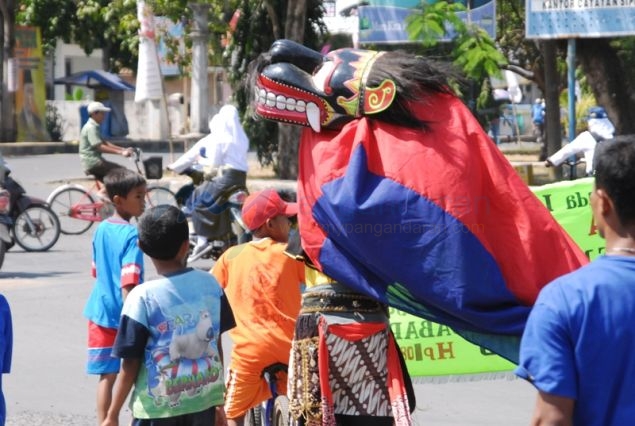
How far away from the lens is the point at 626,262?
119 inches

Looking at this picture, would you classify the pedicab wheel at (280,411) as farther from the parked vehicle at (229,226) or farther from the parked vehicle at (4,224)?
the parked vehicle at (4,224)

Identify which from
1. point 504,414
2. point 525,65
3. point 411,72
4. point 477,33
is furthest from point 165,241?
point 525,65

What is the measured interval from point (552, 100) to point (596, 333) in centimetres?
2139

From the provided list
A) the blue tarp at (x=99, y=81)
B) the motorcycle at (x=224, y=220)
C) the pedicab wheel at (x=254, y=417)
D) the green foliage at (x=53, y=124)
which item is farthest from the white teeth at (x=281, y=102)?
the blue tarp at (x=99, y=81)

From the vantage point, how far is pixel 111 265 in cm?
592

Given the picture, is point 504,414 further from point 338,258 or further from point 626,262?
point 626,262

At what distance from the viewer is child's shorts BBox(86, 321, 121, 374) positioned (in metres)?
5.97

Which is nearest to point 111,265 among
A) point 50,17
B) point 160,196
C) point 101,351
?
point 101,351

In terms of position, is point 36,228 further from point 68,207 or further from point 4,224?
point 68,207

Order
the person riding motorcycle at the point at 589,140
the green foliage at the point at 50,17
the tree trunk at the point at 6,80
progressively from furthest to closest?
the green foliage at the point at 50,17
the tree trunk at the point at 6,80
the person riding motorcycle at the point at 589,140

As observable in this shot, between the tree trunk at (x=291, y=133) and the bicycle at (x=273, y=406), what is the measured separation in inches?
579

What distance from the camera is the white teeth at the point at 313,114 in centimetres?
458

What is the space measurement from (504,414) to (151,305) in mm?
3355

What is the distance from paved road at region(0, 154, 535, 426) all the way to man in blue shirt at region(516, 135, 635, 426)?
4216 mm
